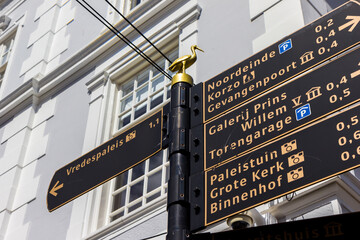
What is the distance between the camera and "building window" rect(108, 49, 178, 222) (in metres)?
7.20

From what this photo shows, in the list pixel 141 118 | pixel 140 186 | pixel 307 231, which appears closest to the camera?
pixel 307 231

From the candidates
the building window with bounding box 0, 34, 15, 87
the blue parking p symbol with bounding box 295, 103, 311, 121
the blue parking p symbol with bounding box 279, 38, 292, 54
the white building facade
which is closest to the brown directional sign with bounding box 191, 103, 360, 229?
the blue parking p symbol with bounding box 295, 103, 311, 121

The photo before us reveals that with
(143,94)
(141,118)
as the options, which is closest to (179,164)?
(141,118)

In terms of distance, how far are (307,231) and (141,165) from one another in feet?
15.2

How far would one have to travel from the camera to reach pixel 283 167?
351cm

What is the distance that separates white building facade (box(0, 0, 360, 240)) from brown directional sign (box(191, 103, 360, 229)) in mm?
1240

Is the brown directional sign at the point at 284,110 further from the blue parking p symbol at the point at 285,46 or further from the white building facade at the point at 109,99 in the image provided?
the white building facade at the point at 109,99

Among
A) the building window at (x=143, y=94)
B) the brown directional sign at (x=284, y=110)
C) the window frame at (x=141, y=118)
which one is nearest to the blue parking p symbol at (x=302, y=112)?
the brown directional sign at (x=284, y=110)

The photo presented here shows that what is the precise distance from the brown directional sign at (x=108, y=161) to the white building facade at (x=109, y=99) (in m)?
1.35

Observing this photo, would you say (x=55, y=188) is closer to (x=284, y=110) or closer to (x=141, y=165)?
(x=284, y=110)

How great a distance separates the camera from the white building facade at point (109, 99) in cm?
652

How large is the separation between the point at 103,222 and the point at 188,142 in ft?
11.8

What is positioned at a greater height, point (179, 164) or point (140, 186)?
point (140, 186)

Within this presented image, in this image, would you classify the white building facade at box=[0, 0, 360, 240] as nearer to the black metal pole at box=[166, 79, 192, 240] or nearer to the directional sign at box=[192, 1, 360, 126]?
the directional sign at box=[192, 1, 360, 126]
